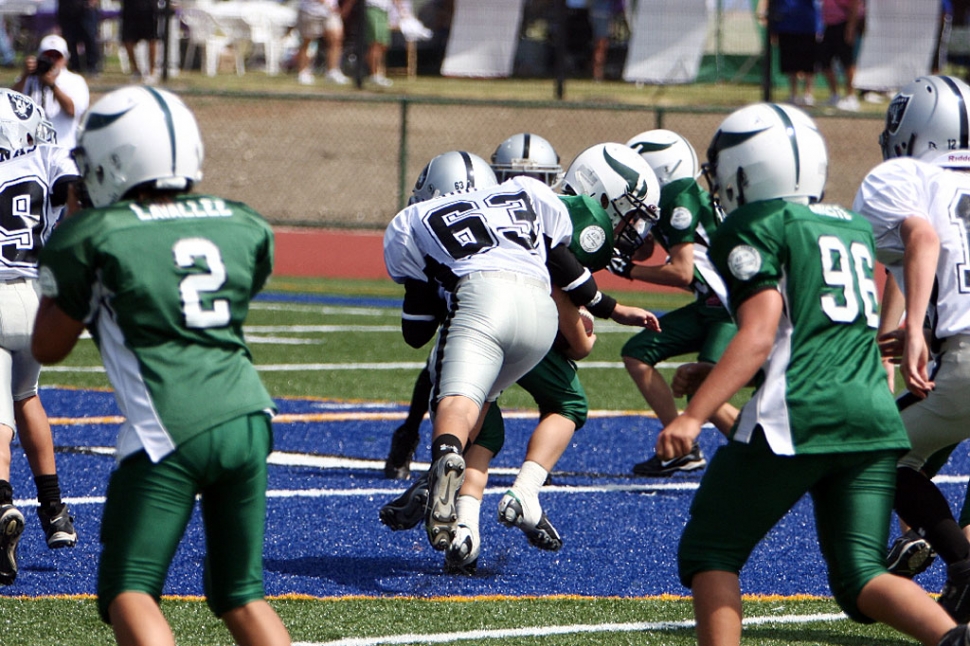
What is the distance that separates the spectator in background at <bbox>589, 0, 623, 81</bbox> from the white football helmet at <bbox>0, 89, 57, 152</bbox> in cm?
1608

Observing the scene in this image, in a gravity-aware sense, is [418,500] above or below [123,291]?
below

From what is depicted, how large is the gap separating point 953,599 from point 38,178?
3.58 m

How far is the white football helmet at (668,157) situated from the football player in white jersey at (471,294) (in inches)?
69.9

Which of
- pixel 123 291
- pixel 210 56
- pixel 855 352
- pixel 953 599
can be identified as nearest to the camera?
pixel 123 291

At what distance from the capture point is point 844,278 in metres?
3.71

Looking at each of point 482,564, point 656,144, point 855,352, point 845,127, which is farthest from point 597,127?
point 855,352

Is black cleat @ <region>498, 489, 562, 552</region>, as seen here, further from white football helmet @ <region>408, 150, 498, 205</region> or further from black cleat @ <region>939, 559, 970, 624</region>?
black cleat @ <region>939, 559, 970, 624</region>

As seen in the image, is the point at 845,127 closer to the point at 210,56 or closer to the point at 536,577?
the point at 210,56

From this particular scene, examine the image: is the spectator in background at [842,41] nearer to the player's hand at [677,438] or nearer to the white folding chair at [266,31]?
the white folding chair at [266,31]

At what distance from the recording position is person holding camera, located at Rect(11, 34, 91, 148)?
11641 mm

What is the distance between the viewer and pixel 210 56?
2277 cm

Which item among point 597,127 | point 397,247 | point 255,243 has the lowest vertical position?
point 597,127

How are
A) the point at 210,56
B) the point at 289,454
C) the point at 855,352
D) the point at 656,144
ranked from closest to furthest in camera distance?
the point at 855,352 < the point at 656,144 < the point at 289,454 < the point at 210,56

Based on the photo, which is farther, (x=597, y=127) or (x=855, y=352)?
(x=597, y=127)
